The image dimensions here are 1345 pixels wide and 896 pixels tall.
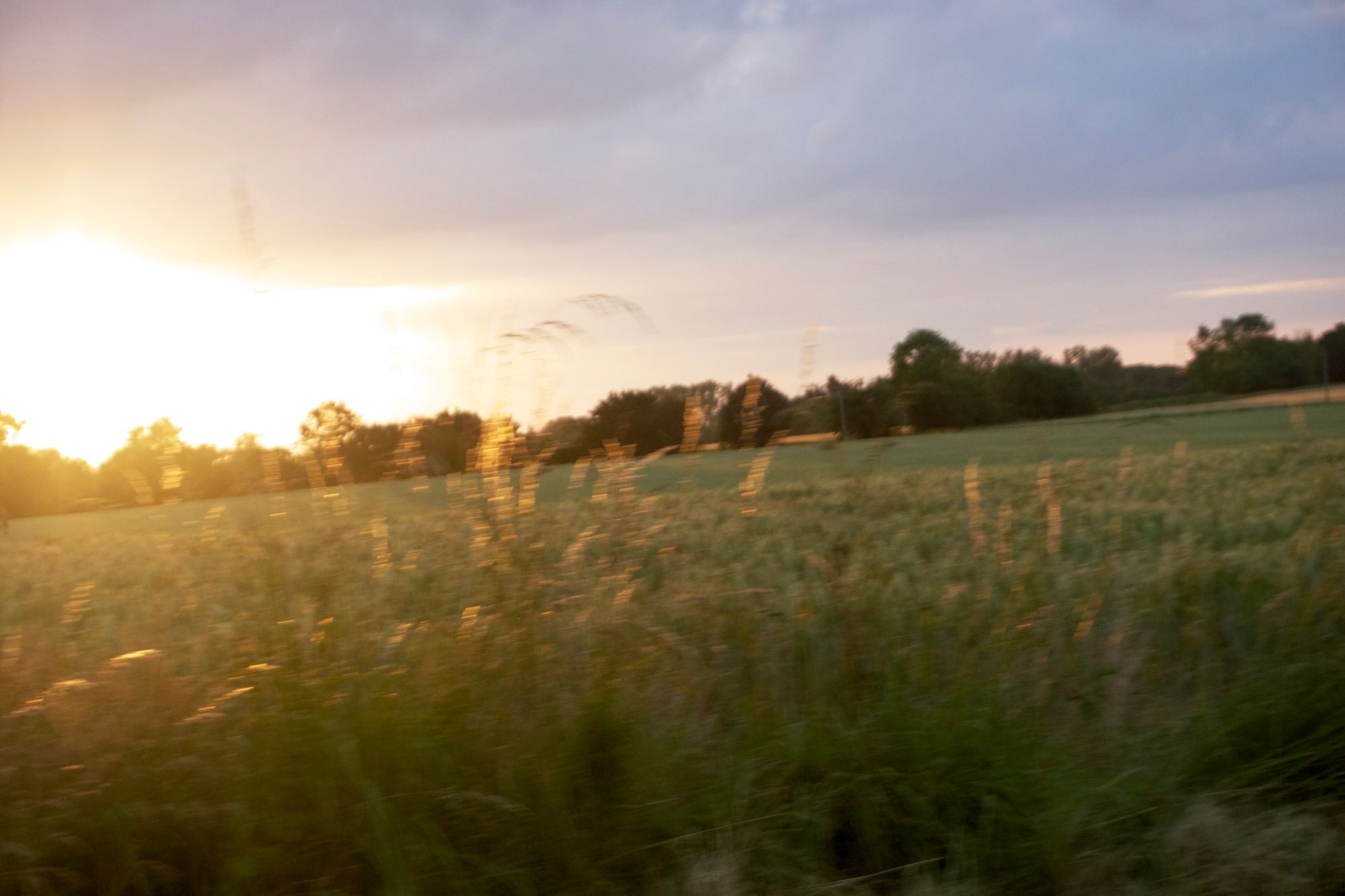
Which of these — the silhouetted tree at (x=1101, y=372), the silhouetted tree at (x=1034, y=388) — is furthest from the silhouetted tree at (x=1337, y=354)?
the silhouetted tree at (x=1101, y=372)

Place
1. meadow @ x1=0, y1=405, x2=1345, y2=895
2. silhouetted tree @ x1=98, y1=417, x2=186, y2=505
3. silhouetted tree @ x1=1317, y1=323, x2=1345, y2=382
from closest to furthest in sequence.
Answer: meadow @ x1=0, y1=405, x2=1345, y2=895 → silhouetted tree @ x1=98, y1=417, x2=186, y2=505 → silhouetted tree @ x1=1317, y1=323, x2=1345, y2=382

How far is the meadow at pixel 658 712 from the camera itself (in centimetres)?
295

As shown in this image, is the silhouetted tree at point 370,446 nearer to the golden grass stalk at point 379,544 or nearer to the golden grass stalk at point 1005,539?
the golden grass stalk at point 379,544

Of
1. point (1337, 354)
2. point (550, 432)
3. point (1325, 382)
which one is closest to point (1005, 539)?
point (550, 432)

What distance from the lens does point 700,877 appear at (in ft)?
9.56

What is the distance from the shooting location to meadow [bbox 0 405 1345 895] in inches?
116

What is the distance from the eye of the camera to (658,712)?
3.57 meters

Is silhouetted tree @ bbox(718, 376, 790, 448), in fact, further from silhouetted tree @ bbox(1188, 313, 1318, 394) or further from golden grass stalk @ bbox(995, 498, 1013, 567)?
silhouetted tree @ bbox(1188, 313, 1318, 394)

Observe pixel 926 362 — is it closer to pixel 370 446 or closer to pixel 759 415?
pixel 759 415

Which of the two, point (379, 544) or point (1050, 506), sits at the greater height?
point (379, 544)

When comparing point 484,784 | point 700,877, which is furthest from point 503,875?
point 700,877

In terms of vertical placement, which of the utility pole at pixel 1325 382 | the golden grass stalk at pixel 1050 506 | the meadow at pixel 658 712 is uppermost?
the utility pole at pixel 1325 382

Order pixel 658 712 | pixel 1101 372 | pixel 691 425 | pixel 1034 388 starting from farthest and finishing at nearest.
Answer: pixel 1034 388 < pixel 1101 372 < pixel 691 425 < pixel 658 712

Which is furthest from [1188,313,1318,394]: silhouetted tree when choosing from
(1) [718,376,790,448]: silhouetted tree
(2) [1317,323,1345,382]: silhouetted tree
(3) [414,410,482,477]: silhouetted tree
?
(3) [414,410,482,477]: silhouetted tree
